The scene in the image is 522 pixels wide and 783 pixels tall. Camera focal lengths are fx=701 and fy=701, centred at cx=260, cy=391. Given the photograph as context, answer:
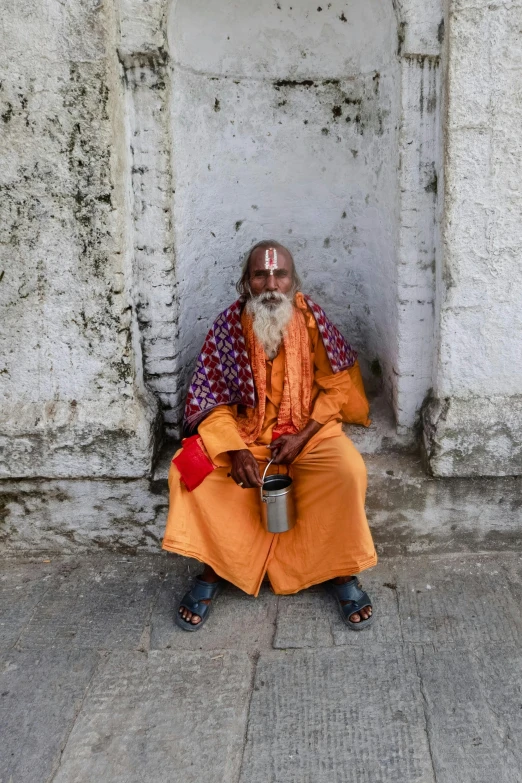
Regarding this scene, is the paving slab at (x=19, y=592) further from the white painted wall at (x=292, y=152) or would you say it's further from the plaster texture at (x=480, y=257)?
the plaster texture at (x=480, y=257)

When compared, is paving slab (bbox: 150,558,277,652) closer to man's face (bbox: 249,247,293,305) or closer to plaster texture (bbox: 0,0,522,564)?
plaster texture (bbox: 0,0,522,564)

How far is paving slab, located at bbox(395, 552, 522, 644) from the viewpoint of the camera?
2646 mm

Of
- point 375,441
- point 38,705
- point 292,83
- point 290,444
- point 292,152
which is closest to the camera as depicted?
point 38,705

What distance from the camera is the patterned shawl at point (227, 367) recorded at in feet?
9.75

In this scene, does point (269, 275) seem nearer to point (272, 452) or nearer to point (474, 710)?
point (272, 452)

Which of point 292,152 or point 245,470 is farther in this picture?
point 292,152

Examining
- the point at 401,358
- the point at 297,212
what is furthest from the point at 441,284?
the point at 297,212

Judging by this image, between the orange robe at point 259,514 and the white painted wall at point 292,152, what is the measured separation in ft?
2.01

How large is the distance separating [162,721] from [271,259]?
72.5 inches

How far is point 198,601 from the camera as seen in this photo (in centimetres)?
283

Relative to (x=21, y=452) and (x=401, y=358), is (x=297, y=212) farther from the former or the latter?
(x=21, y=452)

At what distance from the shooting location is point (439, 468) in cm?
299

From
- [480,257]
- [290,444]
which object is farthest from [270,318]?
[480,257]

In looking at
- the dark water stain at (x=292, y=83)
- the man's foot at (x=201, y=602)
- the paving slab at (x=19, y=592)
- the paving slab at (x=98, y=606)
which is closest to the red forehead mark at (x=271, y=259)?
the dark water stain at (x=292, y=83)
